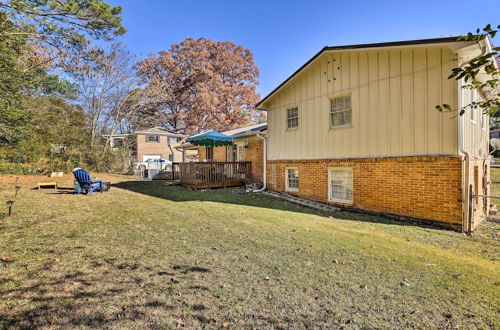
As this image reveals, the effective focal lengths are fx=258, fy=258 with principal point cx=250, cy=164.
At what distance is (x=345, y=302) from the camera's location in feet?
9.21

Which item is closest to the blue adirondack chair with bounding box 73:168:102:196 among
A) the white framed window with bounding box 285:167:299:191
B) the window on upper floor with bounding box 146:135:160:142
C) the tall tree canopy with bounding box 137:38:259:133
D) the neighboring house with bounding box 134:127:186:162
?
the white framed window with bounding box 285:167:299:191

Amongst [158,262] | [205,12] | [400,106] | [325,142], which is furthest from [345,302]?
[205,12]

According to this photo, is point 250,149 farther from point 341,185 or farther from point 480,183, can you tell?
point 480,183

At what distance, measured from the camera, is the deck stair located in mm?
8891

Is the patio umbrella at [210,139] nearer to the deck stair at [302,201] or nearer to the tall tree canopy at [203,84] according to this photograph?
the deck stair at [302,201]

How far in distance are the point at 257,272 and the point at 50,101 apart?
2118 centimetres

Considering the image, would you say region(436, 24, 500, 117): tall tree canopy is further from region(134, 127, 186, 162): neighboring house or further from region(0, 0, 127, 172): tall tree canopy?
region(134, 127, 186, 162): neighboring house

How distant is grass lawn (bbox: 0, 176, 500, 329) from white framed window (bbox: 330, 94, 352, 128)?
4156mm

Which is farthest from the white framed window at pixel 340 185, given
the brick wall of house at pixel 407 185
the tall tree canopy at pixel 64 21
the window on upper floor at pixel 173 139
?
the window on upper floor at pixel 173 139

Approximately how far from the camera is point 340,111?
9195 mm

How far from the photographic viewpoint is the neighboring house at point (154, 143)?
102 feet

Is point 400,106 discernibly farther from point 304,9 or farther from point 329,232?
point 304,9

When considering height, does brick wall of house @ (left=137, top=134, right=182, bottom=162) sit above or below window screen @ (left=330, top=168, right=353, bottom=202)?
above

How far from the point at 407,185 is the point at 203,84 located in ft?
86.0
